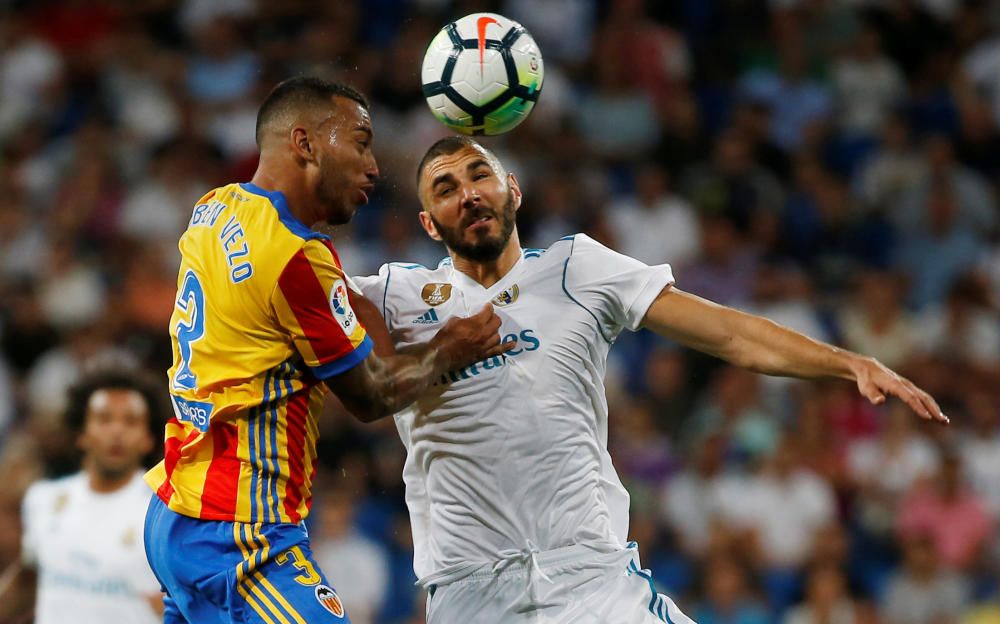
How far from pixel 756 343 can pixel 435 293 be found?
Answer: 1182 millimetres

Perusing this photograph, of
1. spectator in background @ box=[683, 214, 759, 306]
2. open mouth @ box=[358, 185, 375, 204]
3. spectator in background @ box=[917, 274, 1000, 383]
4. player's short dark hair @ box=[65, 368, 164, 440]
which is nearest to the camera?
open mouth @ box=[358, 185, 375, 204]

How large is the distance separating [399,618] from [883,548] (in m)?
3.26

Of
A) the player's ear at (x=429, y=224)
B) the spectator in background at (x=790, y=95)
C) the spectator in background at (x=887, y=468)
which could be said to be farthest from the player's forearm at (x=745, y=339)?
the spectator in background at (x=790, y=95)

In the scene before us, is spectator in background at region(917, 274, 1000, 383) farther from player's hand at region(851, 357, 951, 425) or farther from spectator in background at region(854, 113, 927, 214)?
player's hand at region(851, 357, 951, 425)

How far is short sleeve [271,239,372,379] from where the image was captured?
4359mm

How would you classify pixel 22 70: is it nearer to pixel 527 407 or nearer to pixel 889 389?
pixel 527 407

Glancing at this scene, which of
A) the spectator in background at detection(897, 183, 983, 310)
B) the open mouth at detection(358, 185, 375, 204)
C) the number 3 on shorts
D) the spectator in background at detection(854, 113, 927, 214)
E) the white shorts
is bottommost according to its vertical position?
the spectator in background at detection(897, 183, 983, 310)

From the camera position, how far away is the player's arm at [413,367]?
4492 mm

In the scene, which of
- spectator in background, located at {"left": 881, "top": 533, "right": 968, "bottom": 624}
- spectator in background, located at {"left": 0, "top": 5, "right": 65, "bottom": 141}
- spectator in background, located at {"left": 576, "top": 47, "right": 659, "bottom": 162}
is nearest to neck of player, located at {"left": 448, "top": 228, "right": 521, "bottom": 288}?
spectator in background, located at {"left": 881, "top": 533, "right": 968, "bottom": 624}

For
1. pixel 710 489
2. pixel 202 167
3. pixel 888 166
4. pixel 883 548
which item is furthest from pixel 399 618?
pixel 888 166

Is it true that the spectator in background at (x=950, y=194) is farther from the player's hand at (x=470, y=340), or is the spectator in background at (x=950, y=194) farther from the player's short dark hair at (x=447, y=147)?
the player's hand at (x=470, y=340)

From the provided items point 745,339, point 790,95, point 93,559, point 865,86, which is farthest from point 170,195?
point 745,339

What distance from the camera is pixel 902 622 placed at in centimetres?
917

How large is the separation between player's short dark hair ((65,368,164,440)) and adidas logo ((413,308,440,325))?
2230 millimetres
